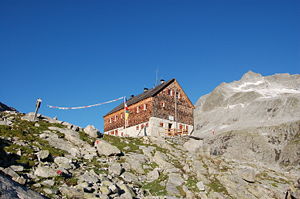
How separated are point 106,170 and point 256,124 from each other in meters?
115

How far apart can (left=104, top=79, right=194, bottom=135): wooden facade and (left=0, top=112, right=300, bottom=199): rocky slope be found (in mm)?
11927

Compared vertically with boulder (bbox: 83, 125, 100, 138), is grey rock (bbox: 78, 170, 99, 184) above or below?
below

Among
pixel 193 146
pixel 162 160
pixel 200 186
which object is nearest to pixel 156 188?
pixel 200 186

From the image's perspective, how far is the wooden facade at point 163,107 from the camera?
4184cm

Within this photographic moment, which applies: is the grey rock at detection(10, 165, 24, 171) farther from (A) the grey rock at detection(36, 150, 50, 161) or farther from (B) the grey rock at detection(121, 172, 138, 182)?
(B) the grey rock at detection(121, 172, 138, 182)

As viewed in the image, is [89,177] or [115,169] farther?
[115,169]

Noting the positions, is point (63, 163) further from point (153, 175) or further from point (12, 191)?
point (12, 191)

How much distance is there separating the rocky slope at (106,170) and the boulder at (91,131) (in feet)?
0.22

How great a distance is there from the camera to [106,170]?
18.4 m

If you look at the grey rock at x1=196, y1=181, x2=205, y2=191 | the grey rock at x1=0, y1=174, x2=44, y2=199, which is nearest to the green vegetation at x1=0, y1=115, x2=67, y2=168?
the grey rock at x1=0, y1=174, x2=44, y2=199

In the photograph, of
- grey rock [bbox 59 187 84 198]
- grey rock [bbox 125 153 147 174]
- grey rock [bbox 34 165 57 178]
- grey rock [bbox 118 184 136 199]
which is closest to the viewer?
grey rock [bbox 59 187 84 198]

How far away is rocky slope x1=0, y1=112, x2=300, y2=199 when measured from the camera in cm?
1368

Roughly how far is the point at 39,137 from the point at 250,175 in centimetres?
1819

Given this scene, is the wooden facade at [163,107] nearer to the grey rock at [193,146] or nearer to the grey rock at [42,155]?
the grey rock at [193,146]
